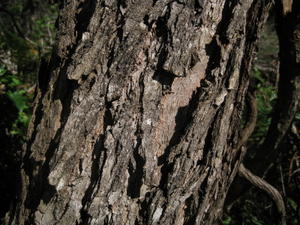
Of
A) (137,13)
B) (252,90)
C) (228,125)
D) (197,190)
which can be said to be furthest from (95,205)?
(252,90)

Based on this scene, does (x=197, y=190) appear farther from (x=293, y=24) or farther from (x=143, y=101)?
(x=293, y=24)

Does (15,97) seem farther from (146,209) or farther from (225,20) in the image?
(225,20)

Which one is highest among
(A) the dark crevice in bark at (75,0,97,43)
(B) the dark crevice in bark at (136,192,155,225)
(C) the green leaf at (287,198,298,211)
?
(A) the dark crevice in bark at (75,0,97,43)

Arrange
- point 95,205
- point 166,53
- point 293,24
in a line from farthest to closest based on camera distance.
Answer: point 293,24
point 95,205
point 166,53

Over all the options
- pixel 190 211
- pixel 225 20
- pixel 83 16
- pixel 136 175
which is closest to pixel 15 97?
pixel 83 16

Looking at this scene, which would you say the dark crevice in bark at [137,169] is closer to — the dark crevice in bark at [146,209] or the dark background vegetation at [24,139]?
the dark crevice in bark at [146,209]

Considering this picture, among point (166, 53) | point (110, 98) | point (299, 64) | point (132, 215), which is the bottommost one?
point (132, 215)

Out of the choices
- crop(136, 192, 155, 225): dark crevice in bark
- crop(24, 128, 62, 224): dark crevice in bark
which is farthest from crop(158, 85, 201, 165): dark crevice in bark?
crop(24, 128, 62, 224): dark crevice in bark

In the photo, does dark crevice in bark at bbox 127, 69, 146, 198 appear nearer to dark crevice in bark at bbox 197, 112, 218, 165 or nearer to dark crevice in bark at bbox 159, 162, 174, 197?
dark crevice in bark at bbox 159, 162, 174, 197
